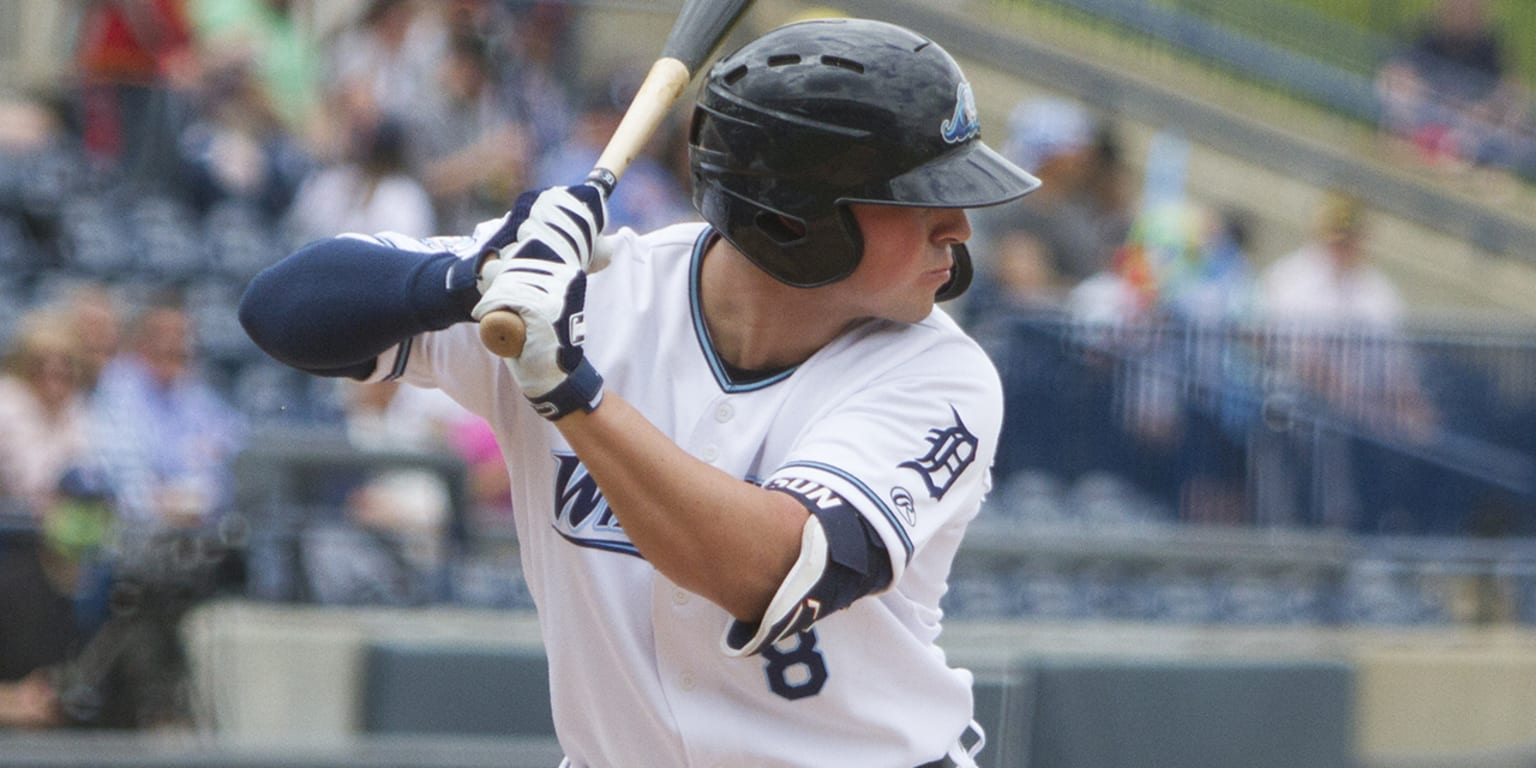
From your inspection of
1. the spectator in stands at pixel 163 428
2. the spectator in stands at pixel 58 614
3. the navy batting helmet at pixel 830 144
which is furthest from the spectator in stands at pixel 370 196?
the navy batting helmet at pixel 830 144

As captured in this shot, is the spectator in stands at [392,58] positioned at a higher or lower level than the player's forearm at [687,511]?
lower

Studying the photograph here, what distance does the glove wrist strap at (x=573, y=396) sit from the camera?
229 centimetres

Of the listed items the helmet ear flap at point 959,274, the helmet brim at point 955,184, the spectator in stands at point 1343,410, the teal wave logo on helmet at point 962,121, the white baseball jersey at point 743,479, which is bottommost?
the spectator in stands at point 1343,410

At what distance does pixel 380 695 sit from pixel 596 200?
12.3ft

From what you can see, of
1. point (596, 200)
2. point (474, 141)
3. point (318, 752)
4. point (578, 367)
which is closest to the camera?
point (578, 367)

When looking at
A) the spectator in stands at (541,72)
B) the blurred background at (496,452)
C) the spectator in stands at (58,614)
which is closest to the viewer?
the spectator in stands at (58,614)

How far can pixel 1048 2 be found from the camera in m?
13.4

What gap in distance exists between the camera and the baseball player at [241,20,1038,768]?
2465 mm

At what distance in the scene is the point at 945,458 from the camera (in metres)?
2.62

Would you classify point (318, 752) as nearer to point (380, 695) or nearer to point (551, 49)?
point (380, 695)

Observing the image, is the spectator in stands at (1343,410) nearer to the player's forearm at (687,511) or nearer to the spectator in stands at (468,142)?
the spectator in stands at (468,142)

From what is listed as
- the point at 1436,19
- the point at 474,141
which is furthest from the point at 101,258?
the point at 1436,19

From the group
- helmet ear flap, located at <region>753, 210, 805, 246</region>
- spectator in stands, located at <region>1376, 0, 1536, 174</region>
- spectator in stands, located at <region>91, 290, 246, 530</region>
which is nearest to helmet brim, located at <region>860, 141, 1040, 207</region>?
helmet ear flap, located at <region>753, 210, 805, 246</region>

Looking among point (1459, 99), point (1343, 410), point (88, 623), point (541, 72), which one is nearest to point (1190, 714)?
point (1343, 410)
